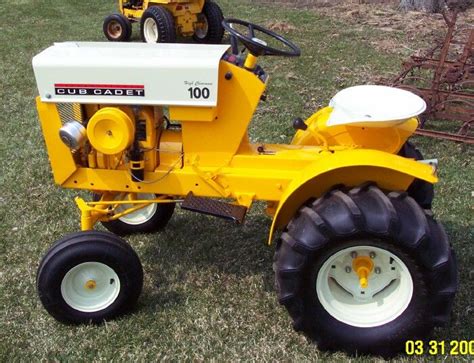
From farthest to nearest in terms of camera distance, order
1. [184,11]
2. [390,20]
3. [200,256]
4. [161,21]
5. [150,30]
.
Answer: [390,20], [150,30], [184,11], [161,21], [200,256]

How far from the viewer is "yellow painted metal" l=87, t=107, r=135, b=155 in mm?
2910

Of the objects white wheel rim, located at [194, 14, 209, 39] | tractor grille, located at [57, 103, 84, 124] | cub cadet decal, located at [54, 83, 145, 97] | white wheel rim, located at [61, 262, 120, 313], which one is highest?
cub cadet decal, located at [54, 83, 145, 97]

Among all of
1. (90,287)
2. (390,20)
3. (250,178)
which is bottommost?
(390,20)

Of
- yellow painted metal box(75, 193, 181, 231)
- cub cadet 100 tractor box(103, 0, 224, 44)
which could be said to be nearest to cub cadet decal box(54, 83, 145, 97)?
yellow painted metal box(75, 193, 181, 231)

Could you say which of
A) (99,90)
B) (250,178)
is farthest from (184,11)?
(250,178)

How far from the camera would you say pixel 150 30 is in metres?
9.14

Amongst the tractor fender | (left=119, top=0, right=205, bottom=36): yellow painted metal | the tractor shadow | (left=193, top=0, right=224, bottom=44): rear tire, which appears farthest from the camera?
(left=193, top=0, right=224, bottom=44): rear tire

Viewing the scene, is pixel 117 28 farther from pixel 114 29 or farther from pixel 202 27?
pixel 202 27

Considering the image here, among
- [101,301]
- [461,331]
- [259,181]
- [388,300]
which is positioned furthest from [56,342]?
[461,331]

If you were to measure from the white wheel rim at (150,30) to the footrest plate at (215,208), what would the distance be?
6.26 metres

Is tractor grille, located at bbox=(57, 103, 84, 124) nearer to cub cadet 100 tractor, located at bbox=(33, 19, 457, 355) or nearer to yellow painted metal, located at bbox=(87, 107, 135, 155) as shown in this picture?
cub cadet 100 tractor, located at bbox=(33, 19, 457, 355)

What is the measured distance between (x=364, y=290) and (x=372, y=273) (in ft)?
0.33

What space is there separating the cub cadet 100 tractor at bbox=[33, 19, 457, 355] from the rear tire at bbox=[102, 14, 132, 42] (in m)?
6.85

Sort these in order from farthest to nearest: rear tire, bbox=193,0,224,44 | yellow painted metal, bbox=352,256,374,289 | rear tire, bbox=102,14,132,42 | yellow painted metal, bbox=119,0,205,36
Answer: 1. rear tire, bbox=102,14,132,42
2. rear tire, bbox=193,0,224,44
3. yellow painted metal, bbox=119,0,205,36
4. yellow painted metal, bbox=352,256,374,289
